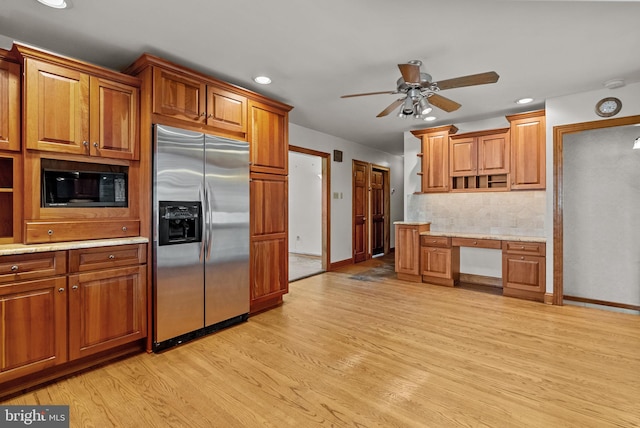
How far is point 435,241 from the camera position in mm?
4809

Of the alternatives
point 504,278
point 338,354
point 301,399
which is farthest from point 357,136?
point 301,399

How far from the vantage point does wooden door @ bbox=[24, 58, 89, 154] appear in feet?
7.18

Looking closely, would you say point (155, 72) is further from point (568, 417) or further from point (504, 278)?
point (504, 278)

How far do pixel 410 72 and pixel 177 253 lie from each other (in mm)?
2425

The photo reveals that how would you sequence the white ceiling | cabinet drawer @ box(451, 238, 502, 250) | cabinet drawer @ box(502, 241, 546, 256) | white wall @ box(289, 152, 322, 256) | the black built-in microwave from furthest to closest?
white wall @ box(289, 152, 322, 256), cabinet drawer @ box(451, 238, 502, 250), cabinet drawer @ box(502, 241, 546, 256), the black built-in microwave, the white ceiling

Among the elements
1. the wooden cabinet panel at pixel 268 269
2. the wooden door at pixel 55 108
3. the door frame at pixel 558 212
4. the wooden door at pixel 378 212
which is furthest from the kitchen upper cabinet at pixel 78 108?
the wooden door at pixel 378 212

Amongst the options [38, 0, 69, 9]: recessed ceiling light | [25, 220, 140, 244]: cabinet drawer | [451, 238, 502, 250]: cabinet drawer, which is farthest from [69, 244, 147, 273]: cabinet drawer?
[451, 238, 502, 250]: cabinet drawer

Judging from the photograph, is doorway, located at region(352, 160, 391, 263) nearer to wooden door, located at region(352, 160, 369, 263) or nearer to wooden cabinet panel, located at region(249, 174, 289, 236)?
wooden door, located at region(352, 160, 369, 263)

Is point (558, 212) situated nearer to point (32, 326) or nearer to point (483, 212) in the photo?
point (483, 212)

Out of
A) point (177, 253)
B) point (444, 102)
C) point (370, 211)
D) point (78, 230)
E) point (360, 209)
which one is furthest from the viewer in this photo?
point (370, 211)

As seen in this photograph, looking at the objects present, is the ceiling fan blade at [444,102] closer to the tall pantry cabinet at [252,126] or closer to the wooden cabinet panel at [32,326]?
the tall pantry cabinet at [252,126]

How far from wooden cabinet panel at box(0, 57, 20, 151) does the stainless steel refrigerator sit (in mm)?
917

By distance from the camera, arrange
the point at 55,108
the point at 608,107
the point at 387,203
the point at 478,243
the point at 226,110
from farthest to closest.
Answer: the point at 387,203 → the point at 478,243 → the point at 608,107 → the point at 226,110 → the point at 55,108

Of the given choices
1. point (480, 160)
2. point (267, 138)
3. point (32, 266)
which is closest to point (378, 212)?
point (480, 160)
